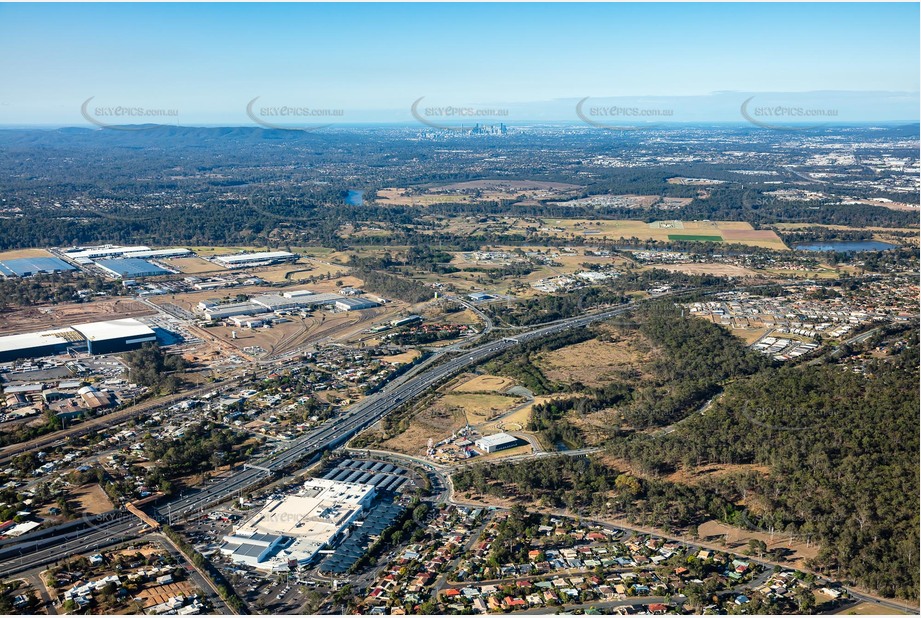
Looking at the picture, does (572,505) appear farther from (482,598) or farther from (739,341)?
(739,341)

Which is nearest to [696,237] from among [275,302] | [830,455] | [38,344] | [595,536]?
[275,302]

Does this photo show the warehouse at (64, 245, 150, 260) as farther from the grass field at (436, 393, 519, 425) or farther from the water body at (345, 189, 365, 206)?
the grass field at (436, 393, 519, 425)

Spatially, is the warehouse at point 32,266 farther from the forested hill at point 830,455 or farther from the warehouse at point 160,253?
the forested hill at point 830,455

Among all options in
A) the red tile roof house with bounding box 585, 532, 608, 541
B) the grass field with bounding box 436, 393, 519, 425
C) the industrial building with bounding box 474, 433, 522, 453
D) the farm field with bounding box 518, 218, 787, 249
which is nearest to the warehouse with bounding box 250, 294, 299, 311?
the grass field with bounding box 436, 393, 519, 425

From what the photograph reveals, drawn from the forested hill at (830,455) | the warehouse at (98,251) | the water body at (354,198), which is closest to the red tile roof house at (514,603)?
the forested hill at (830,455)

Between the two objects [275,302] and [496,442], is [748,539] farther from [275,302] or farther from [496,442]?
[275,302]

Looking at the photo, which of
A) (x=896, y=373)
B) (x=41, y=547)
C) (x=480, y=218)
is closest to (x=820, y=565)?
(x=896, y=373)
